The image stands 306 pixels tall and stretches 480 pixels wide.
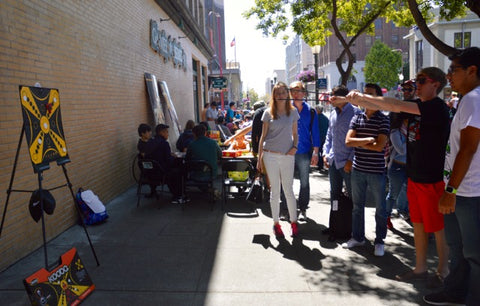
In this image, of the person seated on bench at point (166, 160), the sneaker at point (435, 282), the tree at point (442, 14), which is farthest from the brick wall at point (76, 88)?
the tree at point (442, 14)

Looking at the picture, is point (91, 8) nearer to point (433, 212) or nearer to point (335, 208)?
point (335, 208)

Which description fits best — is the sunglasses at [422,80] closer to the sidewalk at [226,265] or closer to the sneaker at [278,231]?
the sidewalk at [226,265]

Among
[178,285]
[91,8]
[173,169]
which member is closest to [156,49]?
[91,8]

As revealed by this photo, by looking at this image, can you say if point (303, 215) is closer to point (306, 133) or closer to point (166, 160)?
point (306, 133)

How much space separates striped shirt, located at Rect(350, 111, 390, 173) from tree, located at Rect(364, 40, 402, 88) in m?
58.0

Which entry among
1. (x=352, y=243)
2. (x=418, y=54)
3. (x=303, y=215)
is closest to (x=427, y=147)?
(x=352, y=243)

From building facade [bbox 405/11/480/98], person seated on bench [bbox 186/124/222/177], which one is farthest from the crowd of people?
building facade [bbox 405/11/480/98]

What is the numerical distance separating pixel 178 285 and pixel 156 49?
30.2 ft

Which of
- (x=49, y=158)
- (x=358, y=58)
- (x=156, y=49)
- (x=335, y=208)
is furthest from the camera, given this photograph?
(x=358, y=58)

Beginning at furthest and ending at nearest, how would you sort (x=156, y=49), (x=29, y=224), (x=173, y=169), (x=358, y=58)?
(x=358, y=58)
(x=156, y=49)
(x=173, y=169)
(x=29, y=224)

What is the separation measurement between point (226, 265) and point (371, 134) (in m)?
2.26

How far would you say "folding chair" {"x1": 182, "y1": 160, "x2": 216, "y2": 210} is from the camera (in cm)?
692

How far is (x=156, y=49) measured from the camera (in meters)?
11.8

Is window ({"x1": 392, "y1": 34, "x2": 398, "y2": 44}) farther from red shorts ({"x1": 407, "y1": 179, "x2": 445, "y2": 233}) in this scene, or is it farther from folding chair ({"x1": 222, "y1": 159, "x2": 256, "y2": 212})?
red shorts ({"x1": 407, "y1": 179, "x2": 445, "y2": 233})
